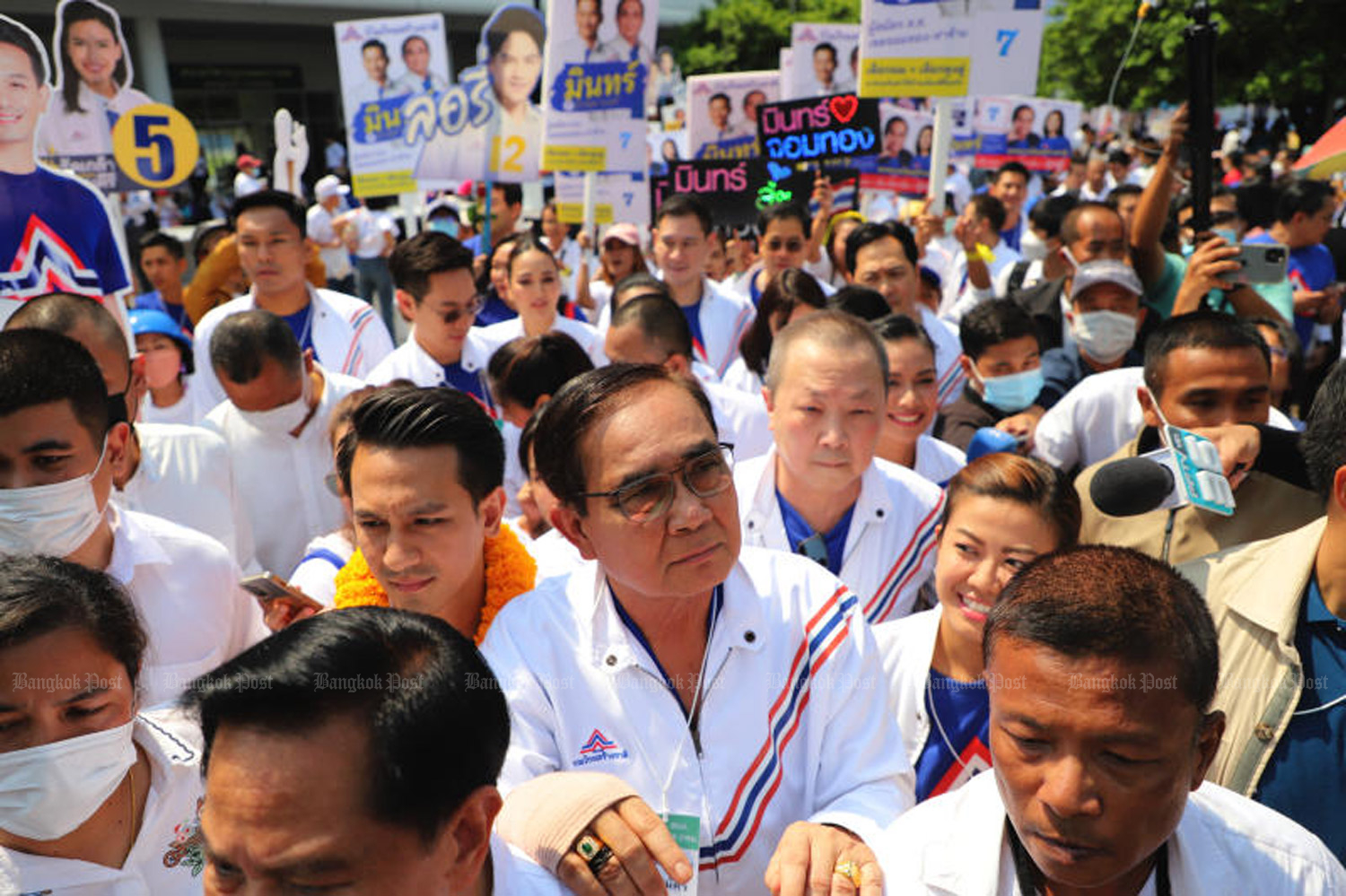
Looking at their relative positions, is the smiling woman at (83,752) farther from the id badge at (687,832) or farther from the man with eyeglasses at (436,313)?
the man with eyeglasses at (436,313)

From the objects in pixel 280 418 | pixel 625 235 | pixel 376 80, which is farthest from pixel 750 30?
pixel 280 418

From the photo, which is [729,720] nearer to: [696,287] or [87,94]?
[696,287]

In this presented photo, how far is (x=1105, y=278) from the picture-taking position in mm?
4773

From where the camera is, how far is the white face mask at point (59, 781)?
1.92 m

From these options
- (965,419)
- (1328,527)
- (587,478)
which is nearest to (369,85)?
(965,419)

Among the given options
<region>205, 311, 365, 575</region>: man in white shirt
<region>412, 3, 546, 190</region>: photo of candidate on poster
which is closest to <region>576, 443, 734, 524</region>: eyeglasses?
<region>205, 311, 365, 575</region>: man in white shirt

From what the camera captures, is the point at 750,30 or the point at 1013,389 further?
the point at 750,30

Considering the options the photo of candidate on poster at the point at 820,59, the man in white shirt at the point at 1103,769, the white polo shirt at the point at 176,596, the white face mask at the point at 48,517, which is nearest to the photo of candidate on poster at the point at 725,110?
the photo of candidate on poster at the point at 820,59

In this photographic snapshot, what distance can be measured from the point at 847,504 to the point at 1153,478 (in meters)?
1.14

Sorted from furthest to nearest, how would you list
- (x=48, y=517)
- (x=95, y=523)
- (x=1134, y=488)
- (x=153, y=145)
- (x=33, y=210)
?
(x=153, y=145)
(x=33, y=210)
(x=95, y=523)
(x=48, y=517)
(x=1134, y=488)

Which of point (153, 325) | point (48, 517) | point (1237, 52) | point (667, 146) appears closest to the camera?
point (48, 517)

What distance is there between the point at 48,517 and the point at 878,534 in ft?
7.53

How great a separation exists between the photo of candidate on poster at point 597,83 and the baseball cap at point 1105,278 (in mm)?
4082

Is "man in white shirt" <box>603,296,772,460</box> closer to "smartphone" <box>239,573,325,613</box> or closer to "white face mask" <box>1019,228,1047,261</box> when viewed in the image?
"smartphone" <box>239,573,325,613</box>
